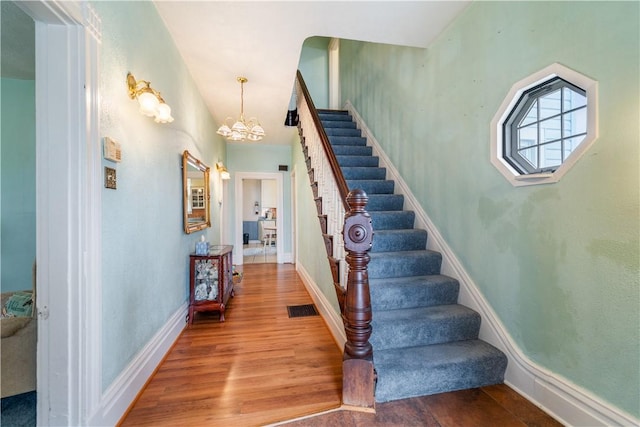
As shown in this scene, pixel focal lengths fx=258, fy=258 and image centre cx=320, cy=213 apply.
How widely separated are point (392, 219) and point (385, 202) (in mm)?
302

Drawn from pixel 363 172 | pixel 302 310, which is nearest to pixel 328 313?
pixel 302 310

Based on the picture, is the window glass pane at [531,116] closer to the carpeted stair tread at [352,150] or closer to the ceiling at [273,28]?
the ceiling at [273,28]

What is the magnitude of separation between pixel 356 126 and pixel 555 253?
11.6ft

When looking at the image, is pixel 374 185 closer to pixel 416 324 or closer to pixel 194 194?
pixel 416 324

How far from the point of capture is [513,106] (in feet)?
5.56

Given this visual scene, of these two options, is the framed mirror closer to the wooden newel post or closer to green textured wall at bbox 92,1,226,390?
green textured wall at bbox 92,1,226,390

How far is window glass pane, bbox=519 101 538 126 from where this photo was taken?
5.38ft

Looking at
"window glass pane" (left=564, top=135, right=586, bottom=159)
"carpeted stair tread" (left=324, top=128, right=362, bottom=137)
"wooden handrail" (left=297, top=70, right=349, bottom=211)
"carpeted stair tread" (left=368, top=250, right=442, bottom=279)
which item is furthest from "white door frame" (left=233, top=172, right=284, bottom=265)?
"window glass pane" (left=564, top=135, right=586, bottom=159)

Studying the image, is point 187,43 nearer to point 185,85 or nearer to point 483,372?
point 185,85

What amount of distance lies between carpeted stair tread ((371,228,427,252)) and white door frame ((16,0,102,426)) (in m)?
2.06

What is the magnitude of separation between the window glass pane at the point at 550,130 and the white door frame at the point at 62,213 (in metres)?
2.47

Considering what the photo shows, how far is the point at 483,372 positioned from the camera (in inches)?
65.4

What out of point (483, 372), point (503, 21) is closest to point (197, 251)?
point (483, 372)

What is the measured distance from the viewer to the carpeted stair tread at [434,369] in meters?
1.55
